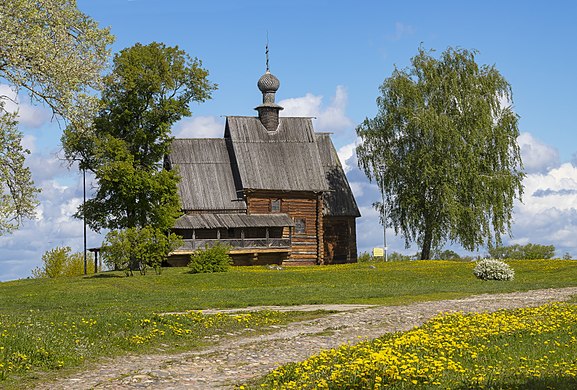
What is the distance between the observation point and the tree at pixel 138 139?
176 ft

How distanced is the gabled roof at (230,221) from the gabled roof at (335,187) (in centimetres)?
504

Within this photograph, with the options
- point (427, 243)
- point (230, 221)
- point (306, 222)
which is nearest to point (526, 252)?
point (427, 243)

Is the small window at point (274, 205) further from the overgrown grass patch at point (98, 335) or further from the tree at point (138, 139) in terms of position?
the overgrown grass patch at point (98, 335)

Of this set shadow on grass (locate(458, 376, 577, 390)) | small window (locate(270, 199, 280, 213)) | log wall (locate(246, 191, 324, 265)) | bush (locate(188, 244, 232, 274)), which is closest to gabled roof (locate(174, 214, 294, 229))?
small window (locate(270, 199, 280, 213))

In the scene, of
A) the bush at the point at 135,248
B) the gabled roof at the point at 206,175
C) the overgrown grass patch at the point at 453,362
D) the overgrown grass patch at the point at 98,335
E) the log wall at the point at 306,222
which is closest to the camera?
the overgrown grass patch at the point at 453,362

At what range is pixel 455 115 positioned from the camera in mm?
62000

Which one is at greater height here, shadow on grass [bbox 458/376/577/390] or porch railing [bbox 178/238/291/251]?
porch railing [bbox 178/238/291/251]

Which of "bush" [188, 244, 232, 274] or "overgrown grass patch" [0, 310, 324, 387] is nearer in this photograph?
"overgrown grass patch" [0, 310, 324, 387]

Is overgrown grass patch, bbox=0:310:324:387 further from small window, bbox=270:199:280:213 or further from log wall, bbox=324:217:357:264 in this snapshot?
log wall, bbox=324:217:357:264

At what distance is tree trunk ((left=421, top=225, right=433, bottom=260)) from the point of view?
61.2 meters

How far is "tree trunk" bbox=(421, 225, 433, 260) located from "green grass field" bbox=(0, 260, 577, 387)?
567cm

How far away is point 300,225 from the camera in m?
64.6

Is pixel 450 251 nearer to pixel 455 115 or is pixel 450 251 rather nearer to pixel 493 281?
pixel 455 115

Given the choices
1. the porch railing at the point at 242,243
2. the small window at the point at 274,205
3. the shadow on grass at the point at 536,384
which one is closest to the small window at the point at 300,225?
the small window at the point at 274,205
